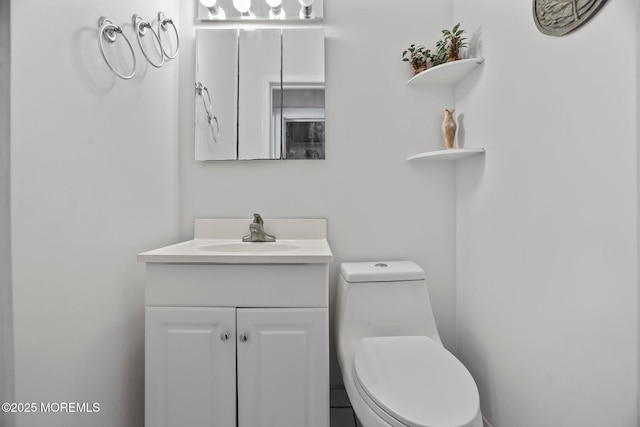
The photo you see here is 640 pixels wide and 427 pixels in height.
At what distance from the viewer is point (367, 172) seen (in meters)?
1.63

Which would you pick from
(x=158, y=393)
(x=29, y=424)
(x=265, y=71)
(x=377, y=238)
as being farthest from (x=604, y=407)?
(x=265, y=71)

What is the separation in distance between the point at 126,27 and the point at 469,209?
1.60 metres

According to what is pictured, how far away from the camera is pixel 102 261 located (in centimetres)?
107

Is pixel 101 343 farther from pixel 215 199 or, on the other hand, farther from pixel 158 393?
pixel 215 199

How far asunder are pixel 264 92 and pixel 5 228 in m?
1.16

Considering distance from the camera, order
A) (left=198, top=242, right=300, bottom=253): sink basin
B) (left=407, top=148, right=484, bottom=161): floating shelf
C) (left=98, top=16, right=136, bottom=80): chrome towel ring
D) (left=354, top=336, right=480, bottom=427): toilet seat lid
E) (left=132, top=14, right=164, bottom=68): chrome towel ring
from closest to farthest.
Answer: (left=354, top=336, right=480, bottom=427): toilet seat lid → (left=98, top=16, right=136, bottom=80): chrome towel ring → (left=132, top=14, right=164, bottom=68): chrome towel ring → (left=407, top=148, right=484, bottom=161): floating shelf → (left=198, top=242, right=300, bottom=253): sink basin

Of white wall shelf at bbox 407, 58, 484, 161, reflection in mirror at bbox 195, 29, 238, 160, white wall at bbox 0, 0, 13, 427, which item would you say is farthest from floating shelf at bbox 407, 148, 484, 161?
white wall at bbox 0, 0, 13, 427

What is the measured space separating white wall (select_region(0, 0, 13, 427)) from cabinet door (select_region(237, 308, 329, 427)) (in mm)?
581

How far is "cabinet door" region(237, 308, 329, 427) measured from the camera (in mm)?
1101

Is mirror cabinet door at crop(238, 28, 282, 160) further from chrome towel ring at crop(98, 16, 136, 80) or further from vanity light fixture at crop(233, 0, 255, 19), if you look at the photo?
chrome towel ring at crop(98, 16, 136, 80)

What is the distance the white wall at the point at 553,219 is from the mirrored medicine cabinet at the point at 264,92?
74 centimetres

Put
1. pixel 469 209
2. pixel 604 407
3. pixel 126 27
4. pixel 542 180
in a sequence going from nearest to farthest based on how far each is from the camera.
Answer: pixel 604 407
pixel 542 180
pixel 126 27
pixel 469 209

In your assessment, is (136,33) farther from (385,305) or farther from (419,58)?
(385,305)

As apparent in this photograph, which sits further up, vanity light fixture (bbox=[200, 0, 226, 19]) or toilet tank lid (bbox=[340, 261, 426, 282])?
vanity light fixture (bbox=[200, 0, 226, 19])
